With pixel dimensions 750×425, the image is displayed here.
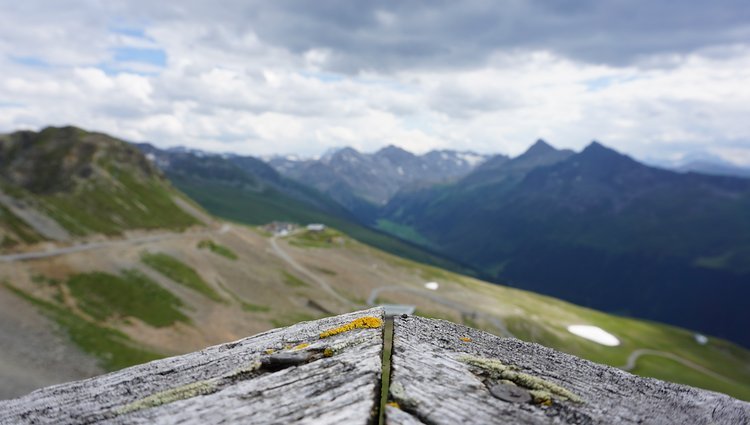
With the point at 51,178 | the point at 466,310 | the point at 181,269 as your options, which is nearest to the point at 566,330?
the point at 466,310

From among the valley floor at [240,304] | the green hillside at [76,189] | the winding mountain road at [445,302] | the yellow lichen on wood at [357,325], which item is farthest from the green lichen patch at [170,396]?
the winding mountain road at [445,302]

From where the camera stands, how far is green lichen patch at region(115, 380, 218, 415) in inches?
243

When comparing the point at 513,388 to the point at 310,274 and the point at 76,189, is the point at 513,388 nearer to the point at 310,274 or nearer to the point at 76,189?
the point at 310,274

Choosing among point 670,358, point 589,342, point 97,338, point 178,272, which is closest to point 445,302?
point 589,342

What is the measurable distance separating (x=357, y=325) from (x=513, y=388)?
287 centimetres

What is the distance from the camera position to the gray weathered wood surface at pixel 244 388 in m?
5.24

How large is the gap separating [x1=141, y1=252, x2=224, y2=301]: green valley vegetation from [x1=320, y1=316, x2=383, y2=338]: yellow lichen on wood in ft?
342

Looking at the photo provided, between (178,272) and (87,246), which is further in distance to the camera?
(178,272)

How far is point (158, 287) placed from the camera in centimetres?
9875

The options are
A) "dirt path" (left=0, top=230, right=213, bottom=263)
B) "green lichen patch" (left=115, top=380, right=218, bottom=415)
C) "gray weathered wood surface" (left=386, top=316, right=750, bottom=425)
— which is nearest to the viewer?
"gray weathered wood surface" (left=386, top=316, right=750, bottom=425)

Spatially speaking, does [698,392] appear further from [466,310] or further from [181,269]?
[466,310]

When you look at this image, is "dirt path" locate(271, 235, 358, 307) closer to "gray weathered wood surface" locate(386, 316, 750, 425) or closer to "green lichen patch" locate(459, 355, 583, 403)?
"gray weathered wood surface" locate(386, 316, 750, 425)

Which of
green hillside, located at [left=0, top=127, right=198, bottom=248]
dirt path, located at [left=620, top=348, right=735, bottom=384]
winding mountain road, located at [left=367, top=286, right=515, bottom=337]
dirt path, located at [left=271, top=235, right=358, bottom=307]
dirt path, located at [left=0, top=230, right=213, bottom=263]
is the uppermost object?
green hillside, located at [left=0, top=127, right=198, bottom=248]

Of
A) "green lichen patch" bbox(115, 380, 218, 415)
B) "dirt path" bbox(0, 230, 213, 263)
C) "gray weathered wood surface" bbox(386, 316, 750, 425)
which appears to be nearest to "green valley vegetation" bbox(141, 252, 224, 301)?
"dirt path" bbox(0, 230, 213, 263)
